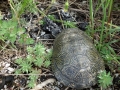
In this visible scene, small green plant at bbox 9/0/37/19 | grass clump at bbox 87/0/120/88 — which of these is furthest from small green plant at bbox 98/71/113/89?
small green plant at bbox 9/0/37/19

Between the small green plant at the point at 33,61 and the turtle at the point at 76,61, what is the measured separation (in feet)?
0.26

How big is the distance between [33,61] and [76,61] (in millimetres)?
399

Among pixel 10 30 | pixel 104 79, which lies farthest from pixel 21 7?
pixel 104 79

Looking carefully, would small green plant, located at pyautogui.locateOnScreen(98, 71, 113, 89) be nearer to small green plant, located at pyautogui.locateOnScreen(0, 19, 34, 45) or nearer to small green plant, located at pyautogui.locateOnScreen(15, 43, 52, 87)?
small green plant, located at pyautogui.locateOnScreen(15, 43, 52, 87)

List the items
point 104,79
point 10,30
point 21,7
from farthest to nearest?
point 21,7
point 10,30
point 104,79

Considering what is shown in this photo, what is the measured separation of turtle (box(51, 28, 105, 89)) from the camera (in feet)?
7.57

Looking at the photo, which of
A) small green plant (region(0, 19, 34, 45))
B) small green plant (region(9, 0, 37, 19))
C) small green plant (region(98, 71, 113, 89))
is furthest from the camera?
small green plant (region(9, 0, 37, 19))

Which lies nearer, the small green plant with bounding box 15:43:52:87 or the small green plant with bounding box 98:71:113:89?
the small green plant with bounding box 98:71:113:89

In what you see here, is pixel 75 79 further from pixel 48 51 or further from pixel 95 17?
pixel 95 17

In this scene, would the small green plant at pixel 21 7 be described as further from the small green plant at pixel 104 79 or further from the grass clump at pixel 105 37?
the small green plant at pixel 104 79

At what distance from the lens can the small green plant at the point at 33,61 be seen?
2.44m

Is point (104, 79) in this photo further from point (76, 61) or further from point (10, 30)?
point (10, 30)

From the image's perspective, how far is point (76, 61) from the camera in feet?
7.62

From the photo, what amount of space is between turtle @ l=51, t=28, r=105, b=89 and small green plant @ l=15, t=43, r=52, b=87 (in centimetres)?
8
